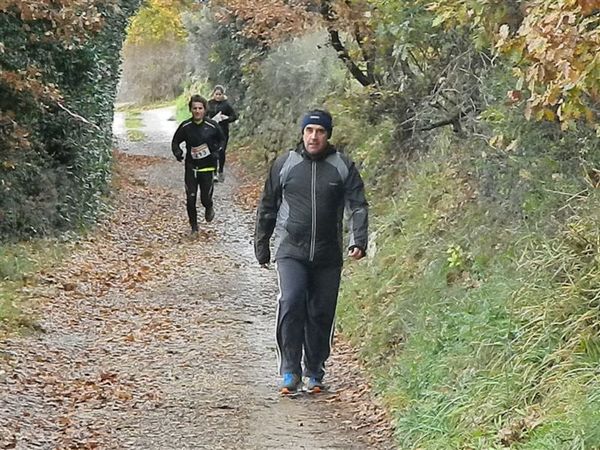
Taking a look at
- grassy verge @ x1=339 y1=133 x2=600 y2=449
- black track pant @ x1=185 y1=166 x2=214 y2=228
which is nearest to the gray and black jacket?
grassy verge @ x1=339 y1=133 x2=600 y2=449

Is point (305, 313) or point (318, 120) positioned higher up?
point (318, 120)

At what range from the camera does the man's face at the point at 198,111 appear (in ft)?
48.2

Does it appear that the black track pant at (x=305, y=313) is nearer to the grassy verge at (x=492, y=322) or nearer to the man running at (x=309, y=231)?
the man running at (x=309, y=231)

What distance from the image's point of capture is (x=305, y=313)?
8.03 meters

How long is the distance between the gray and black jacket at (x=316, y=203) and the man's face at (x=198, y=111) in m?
6.95

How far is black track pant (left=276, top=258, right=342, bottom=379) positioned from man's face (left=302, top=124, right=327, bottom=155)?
81 cm

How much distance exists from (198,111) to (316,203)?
287 inches

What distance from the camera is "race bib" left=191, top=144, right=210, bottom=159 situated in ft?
49.4

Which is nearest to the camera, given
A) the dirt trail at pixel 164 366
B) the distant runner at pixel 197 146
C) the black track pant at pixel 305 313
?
the dirt trail at pixel 164 366

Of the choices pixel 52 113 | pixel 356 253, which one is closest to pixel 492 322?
pixel 356 253

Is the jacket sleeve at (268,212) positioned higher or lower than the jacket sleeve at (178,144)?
higher

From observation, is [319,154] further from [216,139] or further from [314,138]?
[216,139]

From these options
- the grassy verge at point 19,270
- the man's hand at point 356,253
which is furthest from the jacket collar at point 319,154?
the grassy verge at point 19,270

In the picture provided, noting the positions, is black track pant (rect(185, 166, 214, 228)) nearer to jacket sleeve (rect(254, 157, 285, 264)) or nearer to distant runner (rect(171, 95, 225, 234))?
distant runner (rect(171, 95, 225, 234))
